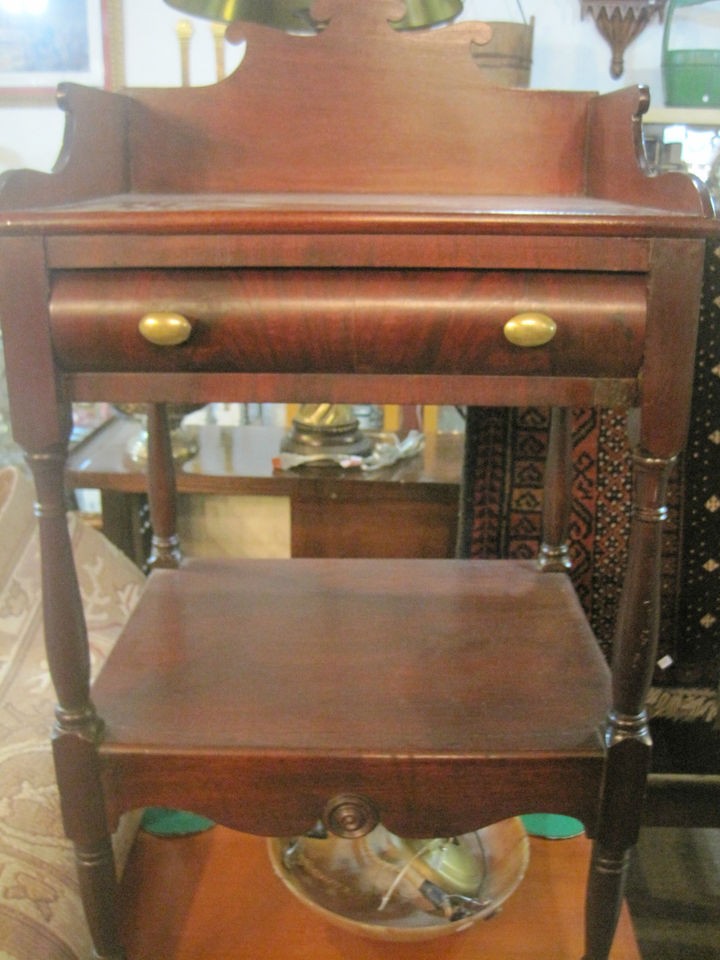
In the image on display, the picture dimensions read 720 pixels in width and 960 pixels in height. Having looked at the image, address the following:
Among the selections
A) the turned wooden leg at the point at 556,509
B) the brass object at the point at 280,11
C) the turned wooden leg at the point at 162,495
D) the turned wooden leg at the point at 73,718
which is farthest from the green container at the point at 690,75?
the turned wooden leg at the point at 73,718

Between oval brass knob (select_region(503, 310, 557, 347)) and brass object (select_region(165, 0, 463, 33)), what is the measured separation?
53cm

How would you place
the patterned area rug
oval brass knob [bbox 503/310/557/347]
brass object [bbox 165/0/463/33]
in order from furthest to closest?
the patterned area rug < brass object [bbox 165/0/463/33] < oval brass knob [bbox 503/310/557/347]

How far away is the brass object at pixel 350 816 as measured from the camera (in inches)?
25.4

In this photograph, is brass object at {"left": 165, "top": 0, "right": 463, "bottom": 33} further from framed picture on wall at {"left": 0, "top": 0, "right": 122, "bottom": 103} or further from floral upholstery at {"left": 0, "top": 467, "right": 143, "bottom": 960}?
framed picture on wall at {"left": 0, "top": 0, "right": 122, "bottom": 103}

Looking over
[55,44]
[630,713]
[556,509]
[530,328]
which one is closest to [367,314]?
[530,328]

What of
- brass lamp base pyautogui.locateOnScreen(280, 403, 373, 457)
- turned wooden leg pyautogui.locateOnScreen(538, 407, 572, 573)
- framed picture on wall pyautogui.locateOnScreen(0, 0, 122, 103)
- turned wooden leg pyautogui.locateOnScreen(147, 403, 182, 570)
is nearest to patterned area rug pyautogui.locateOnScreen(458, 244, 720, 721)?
turned wooden leg pyautogui.locateOnScreen(538, 407, 572, 573)

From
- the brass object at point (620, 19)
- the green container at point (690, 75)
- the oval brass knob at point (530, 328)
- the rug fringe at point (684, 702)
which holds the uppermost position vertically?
the brass object at point (620, 19)

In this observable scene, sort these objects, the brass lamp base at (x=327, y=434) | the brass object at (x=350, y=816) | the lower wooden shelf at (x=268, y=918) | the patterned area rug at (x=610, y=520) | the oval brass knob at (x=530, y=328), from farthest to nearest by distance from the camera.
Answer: the brass lamp base at (x=327, y=434)
the patterned area rug at (x=610, y=520)
the lower wooden shelf at (x=268, y=918)
the brass object at (x=350, y=816)
the oval brass knob at (x=530, y=328)

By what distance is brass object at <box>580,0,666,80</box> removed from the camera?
1.60 m

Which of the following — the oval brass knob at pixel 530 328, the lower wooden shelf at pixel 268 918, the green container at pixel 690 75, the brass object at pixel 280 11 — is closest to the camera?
the oval brass knob at pixel 530 328

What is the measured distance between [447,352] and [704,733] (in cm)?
81

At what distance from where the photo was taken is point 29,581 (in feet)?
3.50

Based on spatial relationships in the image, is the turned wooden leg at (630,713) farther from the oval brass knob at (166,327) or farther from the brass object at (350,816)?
the oval brass knob at (166,327)

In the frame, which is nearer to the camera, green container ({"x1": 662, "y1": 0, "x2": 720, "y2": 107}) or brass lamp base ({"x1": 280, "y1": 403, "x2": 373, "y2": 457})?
brass lamp base ({"x1": 280, "y1": 403, "x2": 373, "y2": 457})
